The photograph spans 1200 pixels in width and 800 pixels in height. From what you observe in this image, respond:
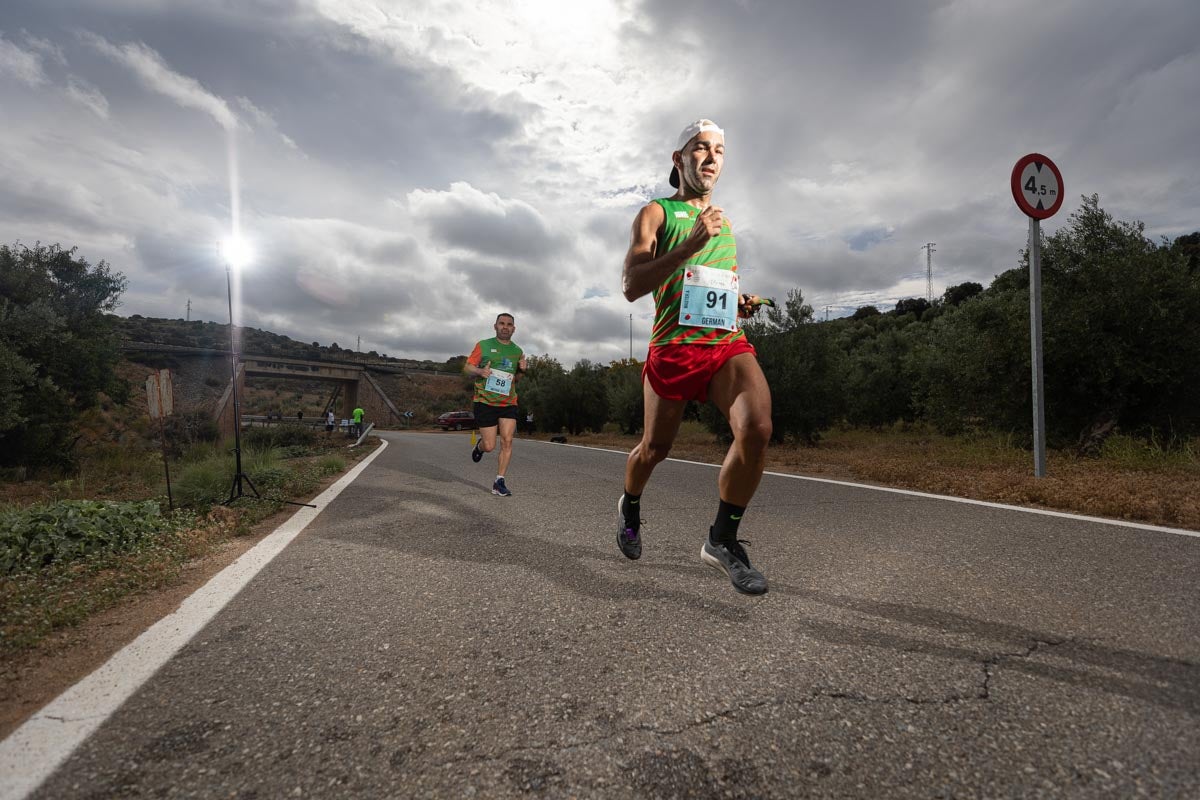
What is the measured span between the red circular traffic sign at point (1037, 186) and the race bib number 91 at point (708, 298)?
657cm

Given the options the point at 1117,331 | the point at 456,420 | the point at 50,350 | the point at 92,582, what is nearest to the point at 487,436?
the point at 92,582

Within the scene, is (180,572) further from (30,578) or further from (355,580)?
(355,580)

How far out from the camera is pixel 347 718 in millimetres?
1801

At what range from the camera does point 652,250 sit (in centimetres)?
311

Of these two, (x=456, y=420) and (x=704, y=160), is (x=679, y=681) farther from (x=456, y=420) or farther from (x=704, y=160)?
(x=456, y=420)

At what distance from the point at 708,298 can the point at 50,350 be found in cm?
2279

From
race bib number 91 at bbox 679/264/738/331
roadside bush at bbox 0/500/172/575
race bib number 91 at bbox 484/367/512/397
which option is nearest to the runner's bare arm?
race bib number 91 at bbox 679/264/738/331

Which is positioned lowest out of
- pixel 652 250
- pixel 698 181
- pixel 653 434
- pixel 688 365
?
pixel 653 434

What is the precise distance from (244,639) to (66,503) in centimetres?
352

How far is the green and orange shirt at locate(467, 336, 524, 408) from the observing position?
7957 millimetres

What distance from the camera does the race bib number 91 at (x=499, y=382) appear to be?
791 centimetres

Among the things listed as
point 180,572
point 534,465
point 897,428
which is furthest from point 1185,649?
point 897,428

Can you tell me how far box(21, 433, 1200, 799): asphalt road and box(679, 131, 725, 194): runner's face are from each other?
217cm

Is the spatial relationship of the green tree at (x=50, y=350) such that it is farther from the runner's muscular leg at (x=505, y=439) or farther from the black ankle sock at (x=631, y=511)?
the black ankle sock at (x=631, y=511)
